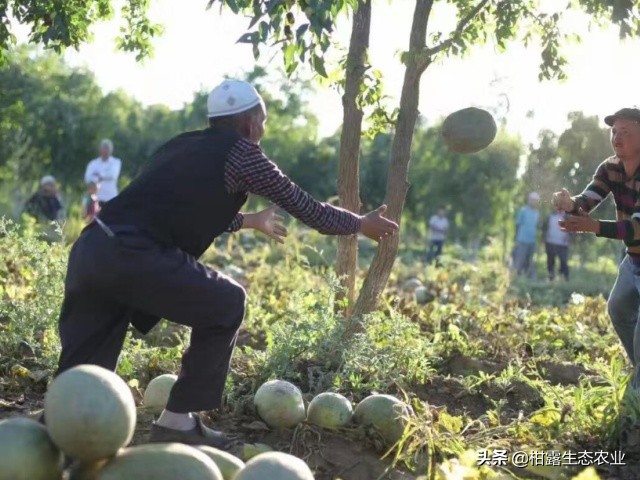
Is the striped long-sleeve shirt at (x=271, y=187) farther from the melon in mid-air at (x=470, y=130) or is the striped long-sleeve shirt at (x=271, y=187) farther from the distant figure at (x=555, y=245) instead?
the distant figure at (x=555, y=245)

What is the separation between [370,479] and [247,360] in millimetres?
1558

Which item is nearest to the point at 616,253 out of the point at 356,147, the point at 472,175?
the point at 472,175

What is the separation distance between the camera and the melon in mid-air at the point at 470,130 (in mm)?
5410

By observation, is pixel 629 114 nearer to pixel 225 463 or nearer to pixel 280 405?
pixel 280 405

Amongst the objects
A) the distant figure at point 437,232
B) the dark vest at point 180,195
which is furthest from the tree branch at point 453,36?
the distant figure at point 437,232

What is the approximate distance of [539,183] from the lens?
9117 mm

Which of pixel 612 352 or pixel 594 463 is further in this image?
pixel 612 352

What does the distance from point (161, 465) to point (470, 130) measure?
314 cm

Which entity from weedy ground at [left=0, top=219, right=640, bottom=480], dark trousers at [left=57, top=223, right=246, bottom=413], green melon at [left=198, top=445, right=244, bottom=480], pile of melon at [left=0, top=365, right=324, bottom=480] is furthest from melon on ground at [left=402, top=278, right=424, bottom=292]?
pile of melon at [left=0, top=365, right=324, bottom=480]

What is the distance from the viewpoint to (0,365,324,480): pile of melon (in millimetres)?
2873

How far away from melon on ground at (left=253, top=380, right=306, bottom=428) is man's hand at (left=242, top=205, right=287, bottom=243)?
0.66 meters

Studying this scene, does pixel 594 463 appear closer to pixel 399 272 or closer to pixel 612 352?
pixel 612 352

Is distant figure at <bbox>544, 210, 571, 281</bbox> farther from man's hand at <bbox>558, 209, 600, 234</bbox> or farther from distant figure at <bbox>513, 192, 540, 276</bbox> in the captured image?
man's hand at <bbox>558, 209, 600, 234</bbox>

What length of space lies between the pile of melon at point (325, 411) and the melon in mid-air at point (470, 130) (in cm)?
181
